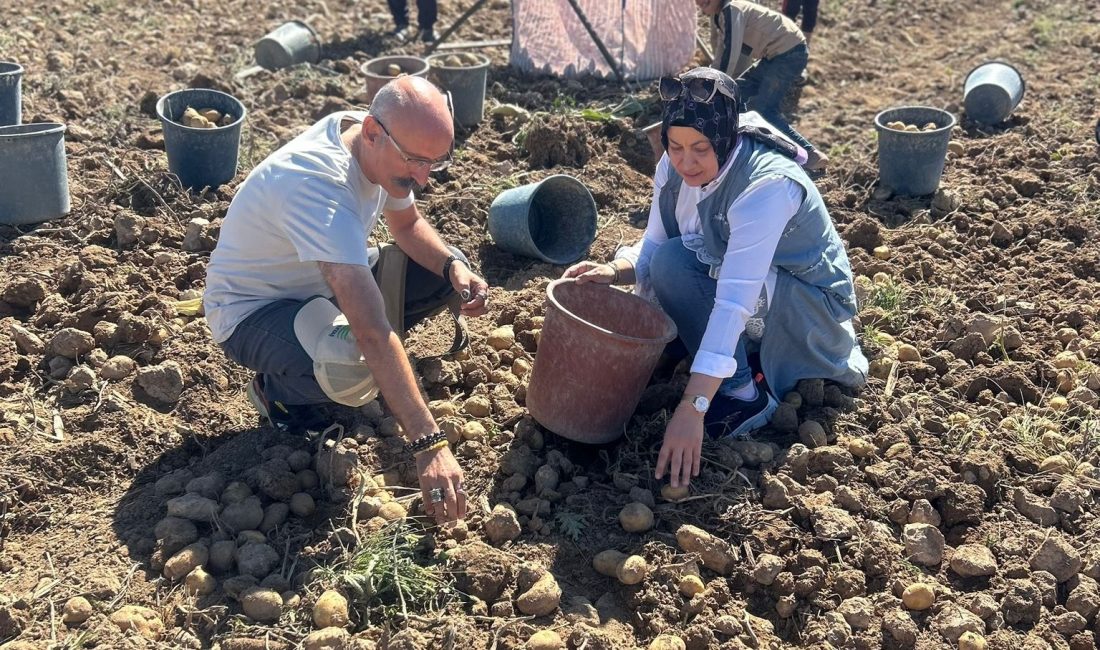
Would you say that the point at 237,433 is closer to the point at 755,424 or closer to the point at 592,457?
the point at 592,457

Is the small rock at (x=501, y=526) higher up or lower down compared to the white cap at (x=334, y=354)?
lower down

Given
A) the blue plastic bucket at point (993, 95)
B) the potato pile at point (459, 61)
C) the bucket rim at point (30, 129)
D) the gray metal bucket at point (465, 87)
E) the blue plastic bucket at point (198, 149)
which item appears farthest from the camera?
the potato pile at point (459, 61)

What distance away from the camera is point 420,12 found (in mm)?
8414

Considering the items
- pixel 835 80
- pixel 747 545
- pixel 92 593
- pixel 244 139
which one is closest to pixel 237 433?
pixel 92 593

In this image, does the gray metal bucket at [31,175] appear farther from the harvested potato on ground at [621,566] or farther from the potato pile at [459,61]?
the harvested potato on ground at [621,566]

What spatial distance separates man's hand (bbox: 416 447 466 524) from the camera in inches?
118

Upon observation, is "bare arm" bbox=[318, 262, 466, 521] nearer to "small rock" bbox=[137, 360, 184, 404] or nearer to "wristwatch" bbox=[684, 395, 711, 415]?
"wristwatch" bbox=[684, 395, 711, 415]

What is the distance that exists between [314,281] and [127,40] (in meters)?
5.07

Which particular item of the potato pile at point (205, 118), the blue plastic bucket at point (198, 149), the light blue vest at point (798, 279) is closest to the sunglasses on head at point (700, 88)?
the light blue vest at point (798, 279)

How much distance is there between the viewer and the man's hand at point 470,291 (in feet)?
12.0

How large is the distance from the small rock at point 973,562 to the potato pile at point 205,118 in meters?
3.94

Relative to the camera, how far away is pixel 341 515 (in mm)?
3393

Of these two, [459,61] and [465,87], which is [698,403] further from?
[459,61]

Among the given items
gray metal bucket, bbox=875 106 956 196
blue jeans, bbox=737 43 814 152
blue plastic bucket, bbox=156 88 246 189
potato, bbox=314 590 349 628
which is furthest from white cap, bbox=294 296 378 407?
blue jeans, bbox=737 43 814 152
